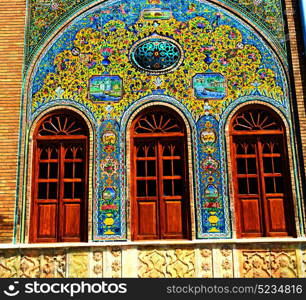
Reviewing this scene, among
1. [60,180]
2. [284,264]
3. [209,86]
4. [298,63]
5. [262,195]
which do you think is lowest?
[284,264]

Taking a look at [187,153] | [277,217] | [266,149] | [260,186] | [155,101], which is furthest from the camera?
[155,101]

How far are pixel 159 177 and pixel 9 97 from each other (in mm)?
3360

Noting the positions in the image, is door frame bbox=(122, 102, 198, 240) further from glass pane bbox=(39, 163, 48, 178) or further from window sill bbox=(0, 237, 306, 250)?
glass pane bbox=(39, 163, 48, 178)

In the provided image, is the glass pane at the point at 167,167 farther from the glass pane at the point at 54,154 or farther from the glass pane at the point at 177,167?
the glass pane at the point at 54,154

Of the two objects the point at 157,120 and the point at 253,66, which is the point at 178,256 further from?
the point at 253,66

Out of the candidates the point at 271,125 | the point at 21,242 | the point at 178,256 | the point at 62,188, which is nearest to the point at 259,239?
the point at 178,256

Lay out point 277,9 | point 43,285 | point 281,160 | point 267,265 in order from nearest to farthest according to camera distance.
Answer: point 43,285 → point 267,265 → point 281,160 → point 277,9

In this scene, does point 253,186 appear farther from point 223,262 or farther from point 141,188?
point 141,188

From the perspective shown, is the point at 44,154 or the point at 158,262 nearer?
the point at 158,262

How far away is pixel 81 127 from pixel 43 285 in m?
3.06

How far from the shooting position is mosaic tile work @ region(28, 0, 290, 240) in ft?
28.7

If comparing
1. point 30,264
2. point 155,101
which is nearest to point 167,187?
point 155,101

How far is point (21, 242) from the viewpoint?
27.9 feet

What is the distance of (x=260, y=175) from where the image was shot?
879 cm
